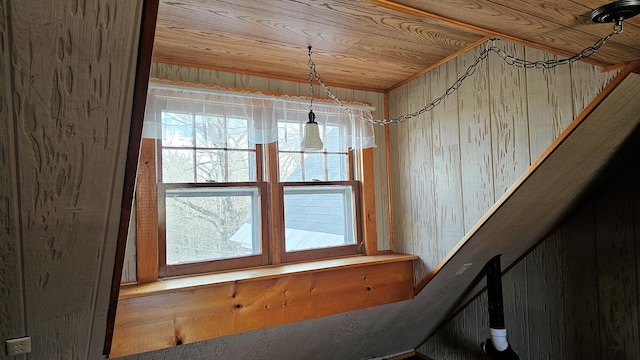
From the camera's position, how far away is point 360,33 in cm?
176

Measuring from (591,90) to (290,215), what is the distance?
1703 millimetres

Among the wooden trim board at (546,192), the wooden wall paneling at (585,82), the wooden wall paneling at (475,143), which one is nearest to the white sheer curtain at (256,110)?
the wooden wall paneling at (475,143)

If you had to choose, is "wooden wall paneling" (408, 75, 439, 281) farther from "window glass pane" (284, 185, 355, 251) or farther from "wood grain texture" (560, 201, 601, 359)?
"wood grain texture" (560, 201, 601, 359)

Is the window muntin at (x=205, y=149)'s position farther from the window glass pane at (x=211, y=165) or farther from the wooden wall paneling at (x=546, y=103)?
the wooden wall paneling at (x=546, y=103)

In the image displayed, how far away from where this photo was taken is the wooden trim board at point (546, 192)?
1652mm

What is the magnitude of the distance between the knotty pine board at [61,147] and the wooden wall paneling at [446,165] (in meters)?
1.81

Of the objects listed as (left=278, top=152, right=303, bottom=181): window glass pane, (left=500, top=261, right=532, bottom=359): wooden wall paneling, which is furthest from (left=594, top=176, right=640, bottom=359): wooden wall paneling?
(left=278, top=152, right=303, bottom=181): window glass pane

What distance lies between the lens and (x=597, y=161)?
199 centimetres

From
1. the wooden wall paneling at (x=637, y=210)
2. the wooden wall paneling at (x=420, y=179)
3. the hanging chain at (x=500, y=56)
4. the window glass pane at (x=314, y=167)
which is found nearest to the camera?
the hanging chain at (x=500, y=56)

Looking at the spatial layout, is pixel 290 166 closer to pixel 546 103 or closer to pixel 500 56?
pixel 500 56

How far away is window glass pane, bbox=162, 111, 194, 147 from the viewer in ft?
6.66

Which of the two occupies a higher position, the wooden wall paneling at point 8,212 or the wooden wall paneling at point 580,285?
the wooden wall paneling at point 8,212

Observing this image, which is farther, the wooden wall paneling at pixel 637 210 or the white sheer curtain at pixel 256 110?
the wooden wall paneling at pixel 637 210

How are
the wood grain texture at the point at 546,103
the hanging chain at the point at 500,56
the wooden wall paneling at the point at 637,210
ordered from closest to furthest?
the hanging chain at the point at 500,56 → the wood grain texture at the point at 546,103 → the wooden wall paneling at the point at 637,210
